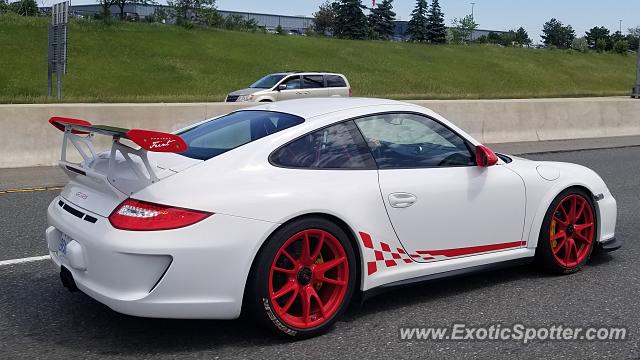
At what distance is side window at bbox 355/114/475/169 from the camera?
438 centimetres

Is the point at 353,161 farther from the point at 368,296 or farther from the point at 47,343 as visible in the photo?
the point at 47,343

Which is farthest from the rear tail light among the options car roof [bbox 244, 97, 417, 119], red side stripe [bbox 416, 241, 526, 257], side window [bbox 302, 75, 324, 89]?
side window [bbox 302, 75, 324, 89]

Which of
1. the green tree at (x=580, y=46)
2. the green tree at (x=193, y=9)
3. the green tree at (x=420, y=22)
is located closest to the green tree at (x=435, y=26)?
the green tree at (x=420, y=22)

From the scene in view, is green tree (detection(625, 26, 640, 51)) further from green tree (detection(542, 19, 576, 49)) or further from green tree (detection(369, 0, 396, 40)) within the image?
green tree (detection(369, 0, 396, 40))

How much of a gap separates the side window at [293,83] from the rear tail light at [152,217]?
18554mm

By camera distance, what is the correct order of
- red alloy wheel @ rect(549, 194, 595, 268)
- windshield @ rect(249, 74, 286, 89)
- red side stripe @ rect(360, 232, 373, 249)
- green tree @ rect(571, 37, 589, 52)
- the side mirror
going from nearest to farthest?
red side stripe @ rect(360, 232, 373, 249)
the side mirror
red alloy wheel @ rect(549, 194, 595, 268)
windshield @ rect(249, 74, 286, 89)
green tree @ rect(571, 37, 589, 52)

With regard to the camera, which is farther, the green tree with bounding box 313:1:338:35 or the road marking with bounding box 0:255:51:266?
the green tree with bounding box 313:1:338:35

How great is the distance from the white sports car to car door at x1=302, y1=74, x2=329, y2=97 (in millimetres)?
17581

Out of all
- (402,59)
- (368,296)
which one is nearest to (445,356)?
(368,296)

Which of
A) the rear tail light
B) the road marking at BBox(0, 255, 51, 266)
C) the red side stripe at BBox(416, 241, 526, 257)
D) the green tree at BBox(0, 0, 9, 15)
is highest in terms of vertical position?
the green tree at BBox(0, 0, 9, 15)

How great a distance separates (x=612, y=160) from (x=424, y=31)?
246 ft

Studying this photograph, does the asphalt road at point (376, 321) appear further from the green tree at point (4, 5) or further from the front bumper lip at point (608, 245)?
the green tree at point (4, 5)

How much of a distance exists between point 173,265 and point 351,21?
7742 cm

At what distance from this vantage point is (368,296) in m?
4.11
